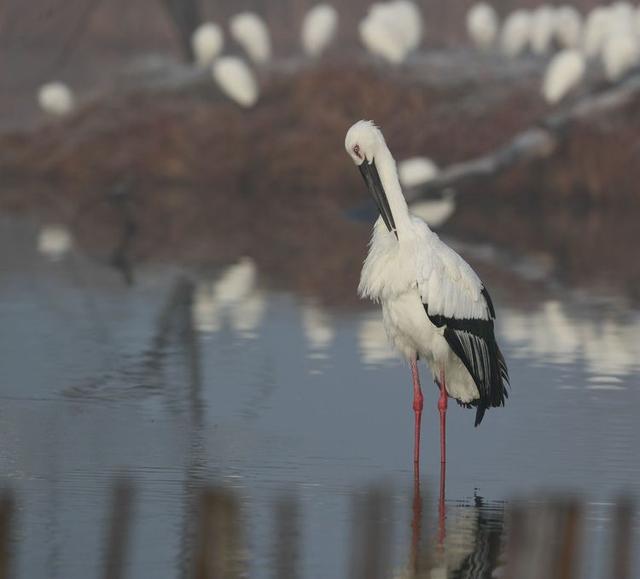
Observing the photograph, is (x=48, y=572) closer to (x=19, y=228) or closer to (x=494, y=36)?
(x=19, y=228)

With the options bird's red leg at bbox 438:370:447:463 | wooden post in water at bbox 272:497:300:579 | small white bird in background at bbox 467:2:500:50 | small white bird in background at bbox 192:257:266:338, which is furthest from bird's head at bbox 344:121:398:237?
small white bird in background at bbox 467:2:500:50

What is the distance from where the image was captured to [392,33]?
104 feet

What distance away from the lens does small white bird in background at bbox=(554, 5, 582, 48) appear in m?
34.2

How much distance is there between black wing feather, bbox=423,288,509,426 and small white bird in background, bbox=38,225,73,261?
34.7 feet

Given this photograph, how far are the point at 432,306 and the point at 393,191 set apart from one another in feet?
2.08

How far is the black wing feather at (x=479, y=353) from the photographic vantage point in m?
8.52

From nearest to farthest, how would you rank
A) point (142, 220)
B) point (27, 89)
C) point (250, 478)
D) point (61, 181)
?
point (250, 478) < point (142, 220) < point (61, 181) < point (27, 89)

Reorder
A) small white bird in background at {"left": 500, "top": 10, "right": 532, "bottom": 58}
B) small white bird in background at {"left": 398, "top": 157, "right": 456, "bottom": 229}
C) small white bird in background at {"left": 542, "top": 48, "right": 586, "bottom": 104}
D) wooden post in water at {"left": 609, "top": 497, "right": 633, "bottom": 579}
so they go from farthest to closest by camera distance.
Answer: small white bird in background at {"left": 500, "top": 10, "right": 532, "bottom": 58}, small white bird in background at {"left": 542, "top": 48, "right": 586, "bottom": 104}, small white bird in background at {"left": 398, "top": 157, "right": 456, "bottom": 229}, wooden post in water at {"left": 609, "top": 497, "right": 633, "bottom": 579}

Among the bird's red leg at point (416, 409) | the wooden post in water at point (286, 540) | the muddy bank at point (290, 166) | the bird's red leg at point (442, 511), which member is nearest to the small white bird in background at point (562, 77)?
the muddy bank at point (290, 166)

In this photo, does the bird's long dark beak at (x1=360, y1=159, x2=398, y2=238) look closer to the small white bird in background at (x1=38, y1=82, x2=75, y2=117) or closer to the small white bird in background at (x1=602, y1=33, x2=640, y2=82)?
the small white bird in background at (x1=602, y1=33, x2=640, y2=82)

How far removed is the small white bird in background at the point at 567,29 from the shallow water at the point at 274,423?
19.2 metres

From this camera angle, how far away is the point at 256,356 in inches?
485

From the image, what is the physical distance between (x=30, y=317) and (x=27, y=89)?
103 feet

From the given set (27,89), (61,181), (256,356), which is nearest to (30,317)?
(256,356)
